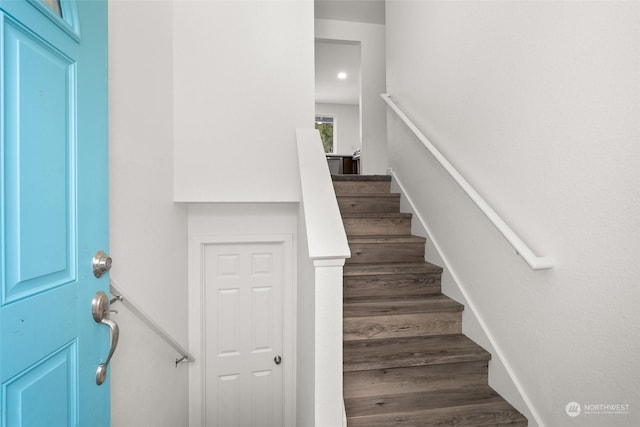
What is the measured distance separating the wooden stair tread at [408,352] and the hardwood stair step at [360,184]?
4.42 feet

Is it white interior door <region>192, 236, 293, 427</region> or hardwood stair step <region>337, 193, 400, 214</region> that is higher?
hardwood stair step <region>337, 193, 400, 214</region>

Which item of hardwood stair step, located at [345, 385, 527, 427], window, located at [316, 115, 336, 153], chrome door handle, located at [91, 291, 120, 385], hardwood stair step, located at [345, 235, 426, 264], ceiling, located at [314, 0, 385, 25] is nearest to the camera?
chrome door handle, located at [91, 291, 120, 385]

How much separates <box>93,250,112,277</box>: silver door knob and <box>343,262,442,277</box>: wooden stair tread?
136 centimetres

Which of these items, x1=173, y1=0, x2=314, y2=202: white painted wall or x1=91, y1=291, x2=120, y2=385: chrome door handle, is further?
x1=173, y1=0, x2=314, y2=202: white painted wall

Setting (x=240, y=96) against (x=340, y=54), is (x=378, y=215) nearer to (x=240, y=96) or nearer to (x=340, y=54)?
(x=240, y=96)

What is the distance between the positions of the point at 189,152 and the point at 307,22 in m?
1.26

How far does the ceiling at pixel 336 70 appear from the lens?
4714 millimetres

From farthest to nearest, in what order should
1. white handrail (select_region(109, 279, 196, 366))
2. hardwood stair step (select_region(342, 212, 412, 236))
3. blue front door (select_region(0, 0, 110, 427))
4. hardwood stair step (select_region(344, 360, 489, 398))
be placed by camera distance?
hardwood stair step (select_region(342, 212, 412, 236))
hardwood stair step (select_region(344, 360, 489, 398))
white handrail (select_region(109, 279, 196, 366))
blue front door (select_region(0, 0, 110, 427))

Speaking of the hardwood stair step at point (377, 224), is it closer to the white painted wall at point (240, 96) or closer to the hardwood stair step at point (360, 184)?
the hardwood stair step at point (360, 184)

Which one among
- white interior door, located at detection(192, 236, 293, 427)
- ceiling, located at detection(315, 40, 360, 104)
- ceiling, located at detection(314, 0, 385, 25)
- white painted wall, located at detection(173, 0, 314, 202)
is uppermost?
ceiling, located at detection(315, 40, 360, 104)

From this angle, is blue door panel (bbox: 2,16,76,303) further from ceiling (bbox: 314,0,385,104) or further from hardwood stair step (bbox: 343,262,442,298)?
ceiling (bbox: 314,0,385,104)

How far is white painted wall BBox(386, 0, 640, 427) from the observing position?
1.07 meters

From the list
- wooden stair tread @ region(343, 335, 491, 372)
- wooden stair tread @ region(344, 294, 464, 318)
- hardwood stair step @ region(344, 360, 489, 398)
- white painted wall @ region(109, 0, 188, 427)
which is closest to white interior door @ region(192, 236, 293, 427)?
white painted wall @ region(109, 0, 188, 427)

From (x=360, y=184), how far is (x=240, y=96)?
131cm
